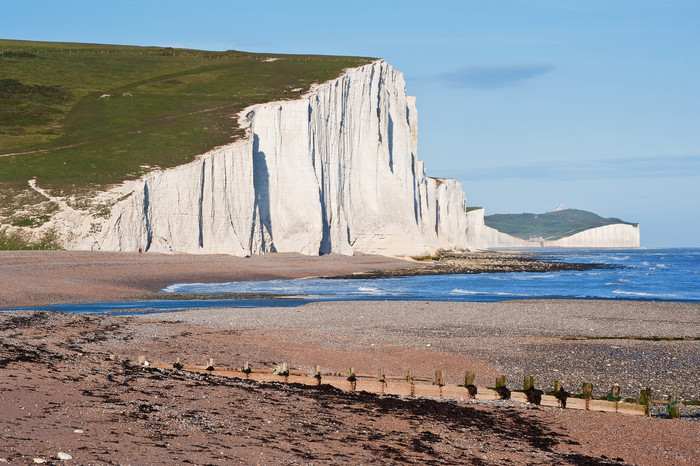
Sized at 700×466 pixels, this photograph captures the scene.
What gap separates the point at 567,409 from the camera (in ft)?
44.0

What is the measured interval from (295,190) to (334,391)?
5744cm

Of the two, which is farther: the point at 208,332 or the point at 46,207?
the point at 46,207

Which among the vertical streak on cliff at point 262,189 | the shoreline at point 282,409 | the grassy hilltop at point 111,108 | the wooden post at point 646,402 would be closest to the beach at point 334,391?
the shoreline at point 282,409

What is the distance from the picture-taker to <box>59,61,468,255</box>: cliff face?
5816cm

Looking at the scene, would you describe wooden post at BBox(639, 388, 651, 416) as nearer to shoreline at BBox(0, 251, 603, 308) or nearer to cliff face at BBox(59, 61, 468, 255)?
shoreline at BBox(0, 251, 603, 308)

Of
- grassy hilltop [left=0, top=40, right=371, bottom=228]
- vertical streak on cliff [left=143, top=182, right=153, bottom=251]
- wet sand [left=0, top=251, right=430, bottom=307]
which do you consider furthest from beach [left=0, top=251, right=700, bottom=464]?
grassy hilltop [left=0, top=40, right=371, bottom=228]

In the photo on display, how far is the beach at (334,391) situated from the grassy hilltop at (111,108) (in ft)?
98.3

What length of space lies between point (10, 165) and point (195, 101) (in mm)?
24804

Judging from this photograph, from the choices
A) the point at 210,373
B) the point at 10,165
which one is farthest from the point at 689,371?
the point at 10,165

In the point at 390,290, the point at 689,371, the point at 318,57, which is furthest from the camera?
the point at 318,57

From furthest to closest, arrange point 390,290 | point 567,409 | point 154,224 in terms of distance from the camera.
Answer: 1. point 154,224
2. point 390,290
3. point 567,409

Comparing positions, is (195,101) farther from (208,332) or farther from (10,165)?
(208,332)

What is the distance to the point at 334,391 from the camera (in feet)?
45.2

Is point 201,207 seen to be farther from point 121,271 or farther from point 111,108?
point 111,108
